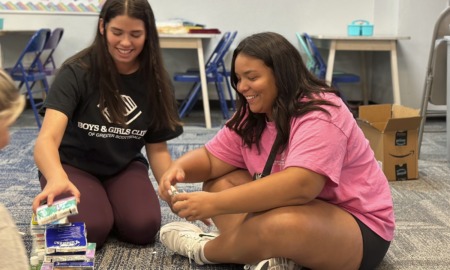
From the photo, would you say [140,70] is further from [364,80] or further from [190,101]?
[364,80]

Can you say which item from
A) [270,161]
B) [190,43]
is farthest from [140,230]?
[190,43]

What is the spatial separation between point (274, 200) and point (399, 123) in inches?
58.1

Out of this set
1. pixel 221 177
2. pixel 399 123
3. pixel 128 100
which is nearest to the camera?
pixel 221 177

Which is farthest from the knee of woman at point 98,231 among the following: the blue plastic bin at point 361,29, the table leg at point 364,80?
the table leg at point 364,80

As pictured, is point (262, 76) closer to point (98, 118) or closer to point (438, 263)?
point (98, 118)

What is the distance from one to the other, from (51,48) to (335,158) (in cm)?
374

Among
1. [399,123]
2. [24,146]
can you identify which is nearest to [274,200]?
[399,123]

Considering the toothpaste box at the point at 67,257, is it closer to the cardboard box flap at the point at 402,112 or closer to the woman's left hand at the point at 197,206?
the woman's left hand at the point at 197,206

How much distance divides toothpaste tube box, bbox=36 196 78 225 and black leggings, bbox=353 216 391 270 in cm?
79

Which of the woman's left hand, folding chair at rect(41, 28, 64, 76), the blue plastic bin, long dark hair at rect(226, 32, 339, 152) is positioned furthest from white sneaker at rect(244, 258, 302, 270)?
folding chair at rect(41, 28, 64, 76)

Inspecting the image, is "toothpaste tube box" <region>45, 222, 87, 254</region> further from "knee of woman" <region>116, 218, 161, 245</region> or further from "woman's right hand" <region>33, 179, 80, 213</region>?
"knee of woman" <region>116, 218, 161, 245</region>

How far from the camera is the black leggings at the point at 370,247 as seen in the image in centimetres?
168

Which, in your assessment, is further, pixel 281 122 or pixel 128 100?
pixel 128 100

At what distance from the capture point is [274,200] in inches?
62.0
